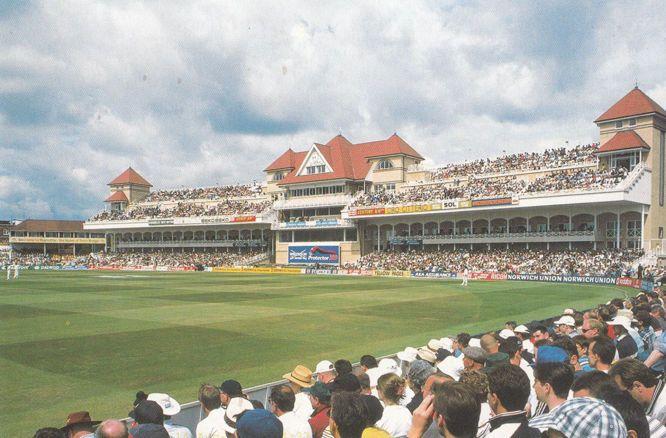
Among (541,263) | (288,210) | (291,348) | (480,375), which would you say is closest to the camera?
(480,375)

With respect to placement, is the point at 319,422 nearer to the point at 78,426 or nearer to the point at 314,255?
the point at 78,426

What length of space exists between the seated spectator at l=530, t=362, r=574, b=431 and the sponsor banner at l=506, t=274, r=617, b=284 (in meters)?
39.0

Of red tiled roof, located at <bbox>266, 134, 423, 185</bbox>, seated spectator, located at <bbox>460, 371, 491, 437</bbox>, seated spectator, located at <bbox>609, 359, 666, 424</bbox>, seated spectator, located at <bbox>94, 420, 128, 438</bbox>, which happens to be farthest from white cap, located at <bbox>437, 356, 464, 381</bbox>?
red tiled roof, located at <bbox>266, 134, 423, 185</bbox>

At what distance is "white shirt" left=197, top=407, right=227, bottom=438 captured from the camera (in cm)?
505

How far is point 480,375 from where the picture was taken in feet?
15.3

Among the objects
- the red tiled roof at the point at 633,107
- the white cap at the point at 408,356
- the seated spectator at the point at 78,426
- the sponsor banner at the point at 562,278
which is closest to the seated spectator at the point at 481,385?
the seated spectator at the point at 78,426

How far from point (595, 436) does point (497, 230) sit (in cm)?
5524

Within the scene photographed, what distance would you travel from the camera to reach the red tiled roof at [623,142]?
4734 centimetres

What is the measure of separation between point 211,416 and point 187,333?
12.4 meters

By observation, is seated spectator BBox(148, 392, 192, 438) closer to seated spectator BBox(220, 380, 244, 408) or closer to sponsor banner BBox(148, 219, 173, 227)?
seated spectator BBox(220, 380, 244, 408)

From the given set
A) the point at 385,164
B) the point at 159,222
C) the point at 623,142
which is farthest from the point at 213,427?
the point at 159,222

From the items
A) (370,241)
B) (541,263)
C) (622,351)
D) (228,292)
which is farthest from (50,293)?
(370,241)

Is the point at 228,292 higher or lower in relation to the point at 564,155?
lower

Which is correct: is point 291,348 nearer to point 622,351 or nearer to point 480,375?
point 622,351
